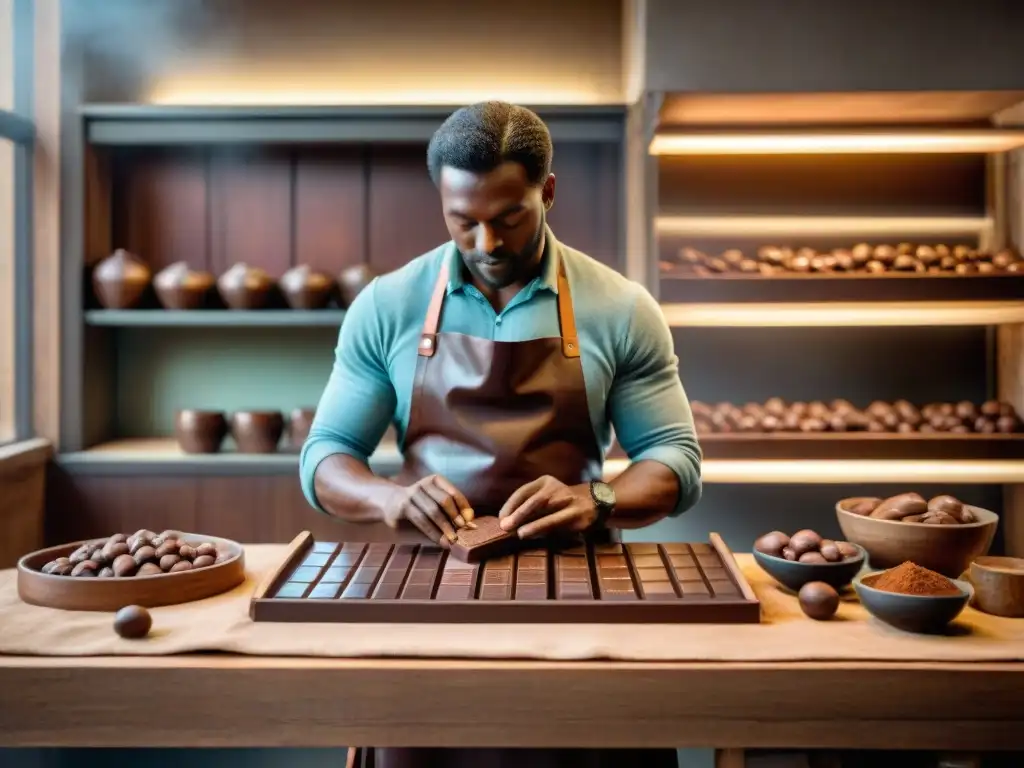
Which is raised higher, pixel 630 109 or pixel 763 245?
pixel 630 109

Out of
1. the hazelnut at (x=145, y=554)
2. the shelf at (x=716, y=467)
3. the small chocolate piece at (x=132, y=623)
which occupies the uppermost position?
the hazelnut at (x=145, y=554)

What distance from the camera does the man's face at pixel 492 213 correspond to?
1.73 metres

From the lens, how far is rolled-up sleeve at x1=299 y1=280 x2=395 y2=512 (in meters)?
2.00

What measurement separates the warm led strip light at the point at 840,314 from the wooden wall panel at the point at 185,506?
1.43 m

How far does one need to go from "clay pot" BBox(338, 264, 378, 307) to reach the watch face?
6.59 ft

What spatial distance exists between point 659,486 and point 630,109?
203cm

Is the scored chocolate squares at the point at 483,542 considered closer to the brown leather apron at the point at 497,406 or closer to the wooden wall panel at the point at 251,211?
the brown leather apron at the point at 497,406

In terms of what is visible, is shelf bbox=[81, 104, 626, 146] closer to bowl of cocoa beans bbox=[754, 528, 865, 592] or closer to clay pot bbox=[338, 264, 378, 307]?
clay pot bbox=[338, 264, 378, 307]

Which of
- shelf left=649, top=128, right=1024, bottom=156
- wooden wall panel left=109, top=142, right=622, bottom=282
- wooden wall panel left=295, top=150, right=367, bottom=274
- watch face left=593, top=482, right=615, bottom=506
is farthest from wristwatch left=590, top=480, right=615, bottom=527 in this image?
wooden wall panel left=295, top=150, right=367, bottom=274

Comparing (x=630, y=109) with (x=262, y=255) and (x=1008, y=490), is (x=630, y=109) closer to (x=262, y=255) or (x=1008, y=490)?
(x=262, y=255)

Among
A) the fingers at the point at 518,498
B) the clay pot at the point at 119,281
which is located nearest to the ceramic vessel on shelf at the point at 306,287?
the clay pot at the point at 119,281

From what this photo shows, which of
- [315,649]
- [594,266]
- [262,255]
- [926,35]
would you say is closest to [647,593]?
[315,649]

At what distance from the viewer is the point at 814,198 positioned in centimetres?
376

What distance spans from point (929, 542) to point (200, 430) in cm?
272
